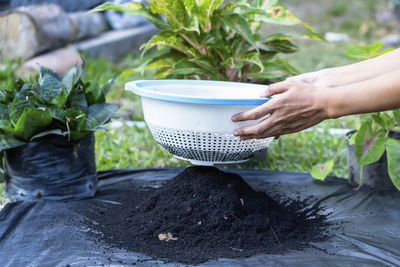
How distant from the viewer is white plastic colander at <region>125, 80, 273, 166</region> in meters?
1.69

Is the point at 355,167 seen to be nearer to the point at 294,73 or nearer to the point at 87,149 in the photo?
the point at 294,73

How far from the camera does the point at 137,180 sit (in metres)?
2.51

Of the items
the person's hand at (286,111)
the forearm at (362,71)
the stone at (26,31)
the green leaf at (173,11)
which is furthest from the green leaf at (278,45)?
the stone at (26,31)

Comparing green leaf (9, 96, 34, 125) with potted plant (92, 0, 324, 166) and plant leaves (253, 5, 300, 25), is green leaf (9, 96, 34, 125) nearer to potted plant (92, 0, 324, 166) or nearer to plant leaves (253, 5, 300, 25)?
potted plant (92, 0, 324, 166)

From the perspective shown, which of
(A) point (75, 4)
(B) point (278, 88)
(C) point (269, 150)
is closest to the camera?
(B) point (278, 88)

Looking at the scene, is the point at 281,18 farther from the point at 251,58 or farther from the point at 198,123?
the point at 198,123

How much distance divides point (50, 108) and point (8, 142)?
9.4 inches

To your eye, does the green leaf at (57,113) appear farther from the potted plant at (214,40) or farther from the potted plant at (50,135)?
the potted plant at (214,40)

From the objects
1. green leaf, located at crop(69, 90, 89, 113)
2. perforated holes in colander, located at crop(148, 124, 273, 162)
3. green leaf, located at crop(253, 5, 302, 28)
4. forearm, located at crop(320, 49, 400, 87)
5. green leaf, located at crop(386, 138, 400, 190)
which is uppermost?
green leaf, located at crop(253, 5, 302, 28)

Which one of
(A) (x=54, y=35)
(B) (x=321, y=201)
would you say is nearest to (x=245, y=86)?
(B) (x=321, y=201)

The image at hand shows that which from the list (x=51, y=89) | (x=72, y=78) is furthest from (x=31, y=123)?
(x=72, y=78)

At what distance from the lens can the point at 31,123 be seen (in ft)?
6.59

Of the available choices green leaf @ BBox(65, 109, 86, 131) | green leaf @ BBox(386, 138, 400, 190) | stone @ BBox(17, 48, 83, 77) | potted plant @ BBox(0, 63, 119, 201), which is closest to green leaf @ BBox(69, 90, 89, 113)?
potted plant @ BBox(0, 63, 119, 201)

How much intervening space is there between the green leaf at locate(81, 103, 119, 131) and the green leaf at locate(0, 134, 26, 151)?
0.97 ft
